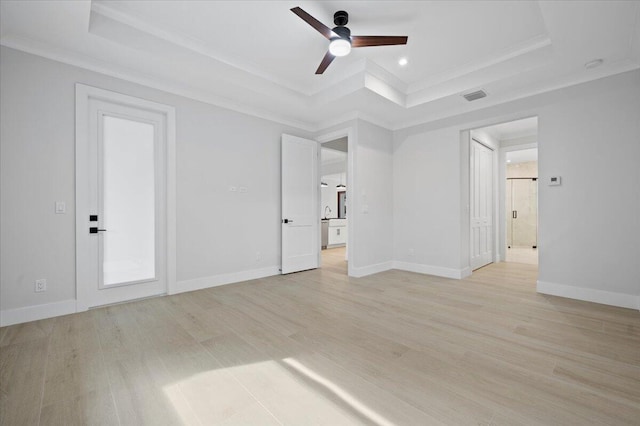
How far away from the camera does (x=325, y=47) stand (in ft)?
11.2

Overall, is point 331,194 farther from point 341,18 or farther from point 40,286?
point 40,286

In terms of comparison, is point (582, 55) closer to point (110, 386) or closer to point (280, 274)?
point (280, 274)

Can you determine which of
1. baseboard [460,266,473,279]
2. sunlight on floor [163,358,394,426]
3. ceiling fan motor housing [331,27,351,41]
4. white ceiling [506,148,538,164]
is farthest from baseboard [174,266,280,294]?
white ceiling [506,148,538,164]

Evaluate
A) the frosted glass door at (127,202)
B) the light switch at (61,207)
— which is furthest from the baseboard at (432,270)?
the light switch at (61,207)

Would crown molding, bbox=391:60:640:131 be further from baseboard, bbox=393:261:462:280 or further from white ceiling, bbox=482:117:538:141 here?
baseboard, bbox=393:261:462:280

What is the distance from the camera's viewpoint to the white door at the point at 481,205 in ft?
17.7

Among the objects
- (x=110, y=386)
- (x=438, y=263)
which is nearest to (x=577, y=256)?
(x=438, y=263)

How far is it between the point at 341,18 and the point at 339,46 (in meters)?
0.27

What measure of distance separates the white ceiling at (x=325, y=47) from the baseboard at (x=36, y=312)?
2.62 meters

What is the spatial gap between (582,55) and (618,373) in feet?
10.5

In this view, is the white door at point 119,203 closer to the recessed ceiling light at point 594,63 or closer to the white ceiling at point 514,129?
the recessed ceiling light at point 594,63

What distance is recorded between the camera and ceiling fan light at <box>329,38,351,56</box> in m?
2.78

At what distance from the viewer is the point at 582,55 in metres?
3.10

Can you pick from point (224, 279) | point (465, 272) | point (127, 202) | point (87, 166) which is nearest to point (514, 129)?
point (465, 272)
